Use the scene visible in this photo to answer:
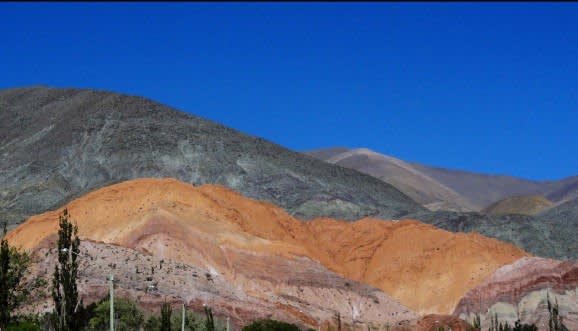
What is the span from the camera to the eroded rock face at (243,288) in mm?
99562

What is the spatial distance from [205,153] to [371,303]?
7681 centimetres

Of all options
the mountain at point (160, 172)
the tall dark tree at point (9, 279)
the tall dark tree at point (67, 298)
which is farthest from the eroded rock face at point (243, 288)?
the mountain at point (160, 172)

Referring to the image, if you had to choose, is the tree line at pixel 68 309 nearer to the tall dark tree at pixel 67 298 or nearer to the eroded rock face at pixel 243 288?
the tall dark tree at pixel 67 298

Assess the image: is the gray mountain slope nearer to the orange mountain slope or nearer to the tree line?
the orange mountain slope

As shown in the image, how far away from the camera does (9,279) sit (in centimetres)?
7294

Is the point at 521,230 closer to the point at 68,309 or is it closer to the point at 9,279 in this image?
the point at 9,279

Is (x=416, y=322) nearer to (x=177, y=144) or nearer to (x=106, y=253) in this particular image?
(x=106, y=253)

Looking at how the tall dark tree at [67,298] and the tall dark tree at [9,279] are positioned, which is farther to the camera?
the tall dark tree at [9,279]

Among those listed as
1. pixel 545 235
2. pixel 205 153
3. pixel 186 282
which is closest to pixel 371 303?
pixel 186 282

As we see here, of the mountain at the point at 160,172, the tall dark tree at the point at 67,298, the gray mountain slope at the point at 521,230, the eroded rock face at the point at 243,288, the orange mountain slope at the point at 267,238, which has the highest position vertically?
the mountain at the point at 160,172

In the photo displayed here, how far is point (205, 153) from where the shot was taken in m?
194

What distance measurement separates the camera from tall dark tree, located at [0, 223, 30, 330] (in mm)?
61031

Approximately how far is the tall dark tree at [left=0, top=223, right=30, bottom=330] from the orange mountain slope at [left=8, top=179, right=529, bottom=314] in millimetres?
39146

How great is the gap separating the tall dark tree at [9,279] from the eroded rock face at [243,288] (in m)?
6.67
